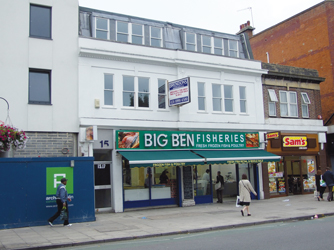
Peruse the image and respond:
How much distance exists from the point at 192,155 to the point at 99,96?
5.43 metres

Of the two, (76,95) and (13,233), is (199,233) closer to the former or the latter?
(13,233)

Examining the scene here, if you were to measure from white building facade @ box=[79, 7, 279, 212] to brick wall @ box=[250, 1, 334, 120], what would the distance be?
7986mm

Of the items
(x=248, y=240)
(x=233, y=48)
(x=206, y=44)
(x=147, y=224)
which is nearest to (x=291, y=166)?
(x=233, y=48)

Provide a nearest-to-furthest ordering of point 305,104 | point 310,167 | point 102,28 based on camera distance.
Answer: point 102,28 < point 310,167 < point 305,104

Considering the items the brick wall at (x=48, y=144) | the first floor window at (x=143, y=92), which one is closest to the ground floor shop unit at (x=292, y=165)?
the first floor window at (x=143, y=92)

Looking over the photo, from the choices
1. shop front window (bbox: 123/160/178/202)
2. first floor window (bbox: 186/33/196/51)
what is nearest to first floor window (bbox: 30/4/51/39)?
shop front window (bbox: 123/160/178/202)

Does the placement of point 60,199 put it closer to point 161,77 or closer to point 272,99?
point 161,77

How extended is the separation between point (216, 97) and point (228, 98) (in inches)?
33.9

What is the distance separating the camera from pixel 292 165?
73.3ft

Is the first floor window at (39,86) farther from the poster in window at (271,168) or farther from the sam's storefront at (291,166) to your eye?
the poster in window at (271,168)

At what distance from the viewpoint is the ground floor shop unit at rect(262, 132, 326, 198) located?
2123 cm

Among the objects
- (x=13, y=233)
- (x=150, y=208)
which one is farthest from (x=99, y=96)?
(x=13, y=233)

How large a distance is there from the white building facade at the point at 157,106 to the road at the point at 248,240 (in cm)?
567

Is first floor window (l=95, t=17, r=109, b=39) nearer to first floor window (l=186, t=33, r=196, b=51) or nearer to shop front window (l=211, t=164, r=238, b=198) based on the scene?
first floor window (l=186, t=33, r=196, b=51)
